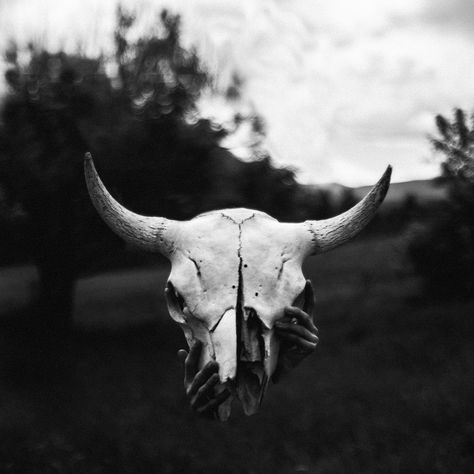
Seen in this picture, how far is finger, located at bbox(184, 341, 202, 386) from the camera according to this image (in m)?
2.46

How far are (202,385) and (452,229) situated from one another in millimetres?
6704

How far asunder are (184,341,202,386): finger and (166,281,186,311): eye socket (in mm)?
201

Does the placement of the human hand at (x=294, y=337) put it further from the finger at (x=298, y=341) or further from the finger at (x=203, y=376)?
the finger at (x=203, y=376)

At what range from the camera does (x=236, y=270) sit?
8.29 feet

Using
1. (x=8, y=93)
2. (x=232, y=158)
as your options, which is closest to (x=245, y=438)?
(x=232, y=158)

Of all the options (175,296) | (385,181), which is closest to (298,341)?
(175,296)

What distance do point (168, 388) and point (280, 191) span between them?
2367mm

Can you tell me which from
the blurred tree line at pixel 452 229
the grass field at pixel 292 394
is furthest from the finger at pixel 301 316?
the blurred tree line at pixel 452 229

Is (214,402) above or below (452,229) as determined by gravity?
below

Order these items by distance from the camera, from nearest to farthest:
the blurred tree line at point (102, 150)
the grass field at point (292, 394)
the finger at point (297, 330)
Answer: the finger at point (297, 330), the grass field at point (292, 394), the blurred tree line at point (102, 150)

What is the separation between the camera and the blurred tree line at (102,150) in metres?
7.09

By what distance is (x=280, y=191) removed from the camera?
698 centimetres

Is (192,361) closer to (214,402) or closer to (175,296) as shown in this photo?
(214,402)

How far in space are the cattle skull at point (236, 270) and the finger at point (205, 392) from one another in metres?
0.04
